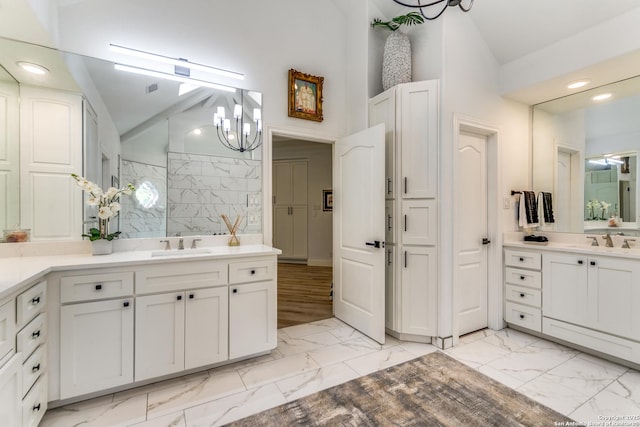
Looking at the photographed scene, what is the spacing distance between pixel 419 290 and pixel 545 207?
1.84 m

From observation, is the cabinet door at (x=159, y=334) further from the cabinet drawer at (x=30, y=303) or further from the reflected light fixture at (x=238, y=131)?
the reflected light fixture at (x=238, y=131)

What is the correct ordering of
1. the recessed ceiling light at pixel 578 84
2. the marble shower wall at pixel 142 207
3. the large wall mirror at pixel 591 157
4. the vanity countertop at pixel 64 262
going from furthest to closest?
the recessed ceiling light at pixel 578 84 → the large wall mirror at pixel 591 157 → the marble shower wall at pixel 142 207 → the vanity countertop at pixel 64 262

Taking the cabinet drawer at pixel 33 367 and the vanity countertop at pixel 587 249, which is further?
the vanity countertop at pixel 587 249

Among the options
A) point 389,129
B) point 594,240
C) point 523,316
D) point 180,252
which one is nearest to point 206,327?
point 180,252

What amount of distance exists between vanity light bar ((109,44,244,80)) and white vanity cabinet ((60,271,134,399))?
1.78 m

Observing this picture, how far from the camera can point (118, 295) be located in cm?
186

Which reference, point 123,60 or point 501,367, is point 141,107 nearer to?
point 123,60

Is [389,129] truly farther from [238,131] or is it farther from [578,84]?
[578,84]

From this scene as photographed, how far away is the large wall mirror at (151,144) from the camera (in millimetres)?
1979

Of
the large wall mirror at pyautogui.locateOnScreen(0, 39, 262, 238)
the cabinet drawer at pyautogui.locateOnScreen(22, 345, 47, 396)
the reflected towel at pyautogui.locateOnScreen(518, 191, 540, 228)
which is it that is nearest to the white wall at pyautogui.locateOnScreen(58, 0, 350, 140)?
the large wall mirror at pyautogui.locateOnScreen(0, 39, 262, 238)

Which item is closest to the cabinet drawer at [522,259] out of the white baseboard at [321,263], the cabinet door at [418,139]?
the cabinet door at [418,139]

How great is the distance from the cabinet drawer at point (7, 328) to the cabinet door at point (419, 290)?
2622mm

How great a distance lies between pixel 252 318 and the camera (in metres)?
2.29

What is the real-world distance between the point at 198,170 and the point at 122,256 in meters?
0.97
